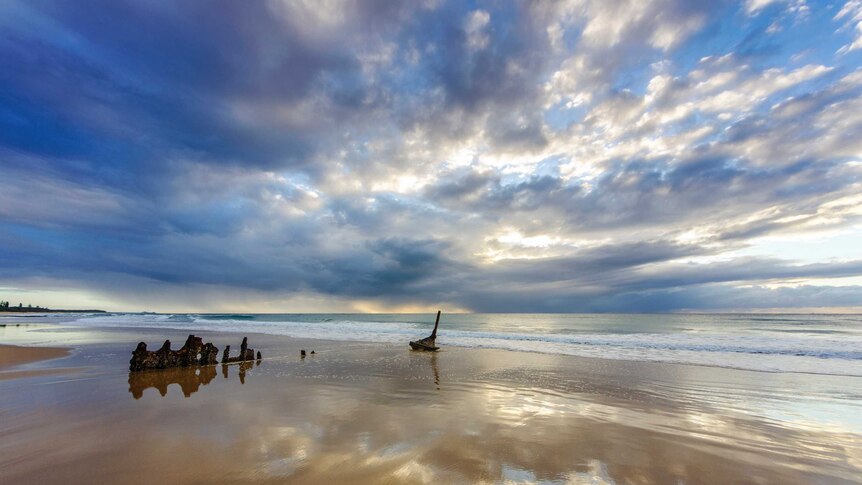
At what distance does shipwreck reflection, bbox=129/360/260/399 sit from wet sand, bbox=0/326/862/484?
120mm

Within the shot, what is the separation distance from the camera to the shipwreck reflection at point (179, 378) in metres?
12.0

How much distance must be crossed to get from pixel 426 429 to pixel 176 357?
51.2ft

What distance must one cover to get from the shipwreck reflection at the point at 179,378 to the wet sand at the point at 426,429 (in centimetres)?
12

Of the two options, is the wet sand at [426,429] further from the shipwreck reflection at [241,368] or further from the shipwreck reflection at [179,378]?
the shipwreck reflection at [241,368]

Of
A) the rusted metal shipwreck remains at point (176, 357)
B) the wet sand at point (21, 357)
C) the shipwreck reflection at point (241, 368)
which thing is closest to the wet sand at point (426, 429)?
the shipwreck reflection at point (241, 368)

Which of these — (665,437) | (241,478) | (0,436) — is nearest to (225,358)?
(0,436)

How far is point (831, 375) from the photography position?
15797 millimetres

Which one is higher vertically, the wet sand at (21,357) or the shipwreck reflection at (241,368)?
the wet sand at (21,357)

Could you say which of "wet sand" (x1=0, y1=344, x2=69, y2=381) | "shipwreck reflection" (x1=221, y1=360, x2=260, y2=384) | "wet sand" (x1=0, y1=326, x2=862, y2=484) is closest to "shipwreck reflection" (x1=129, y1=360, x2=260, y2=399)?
"shipwreck reflection" (x1=221, y1=360, x2=260, y2=384)

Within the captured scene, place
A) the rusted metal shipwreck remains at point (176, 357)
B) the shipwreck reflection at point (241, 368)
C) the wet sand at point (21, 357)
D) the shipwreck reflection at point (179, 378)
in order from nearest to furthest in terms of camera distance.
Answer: the shipwreck reflection at point (179, 378)
the wet sand at point (21, 357)
the shipwreck reflection at point (241, 368)
the rusted metal shipwreck remains at point (176, 357)

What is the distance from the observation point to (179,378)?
14.4 metres

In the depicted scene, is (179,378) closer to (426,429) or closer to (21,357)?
(21,357)

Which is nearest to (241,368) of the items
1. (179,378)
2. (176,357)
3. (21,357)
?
(179,378)

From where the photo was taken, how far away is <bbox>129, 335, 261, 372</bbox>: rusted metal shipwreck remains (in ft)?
50.1
